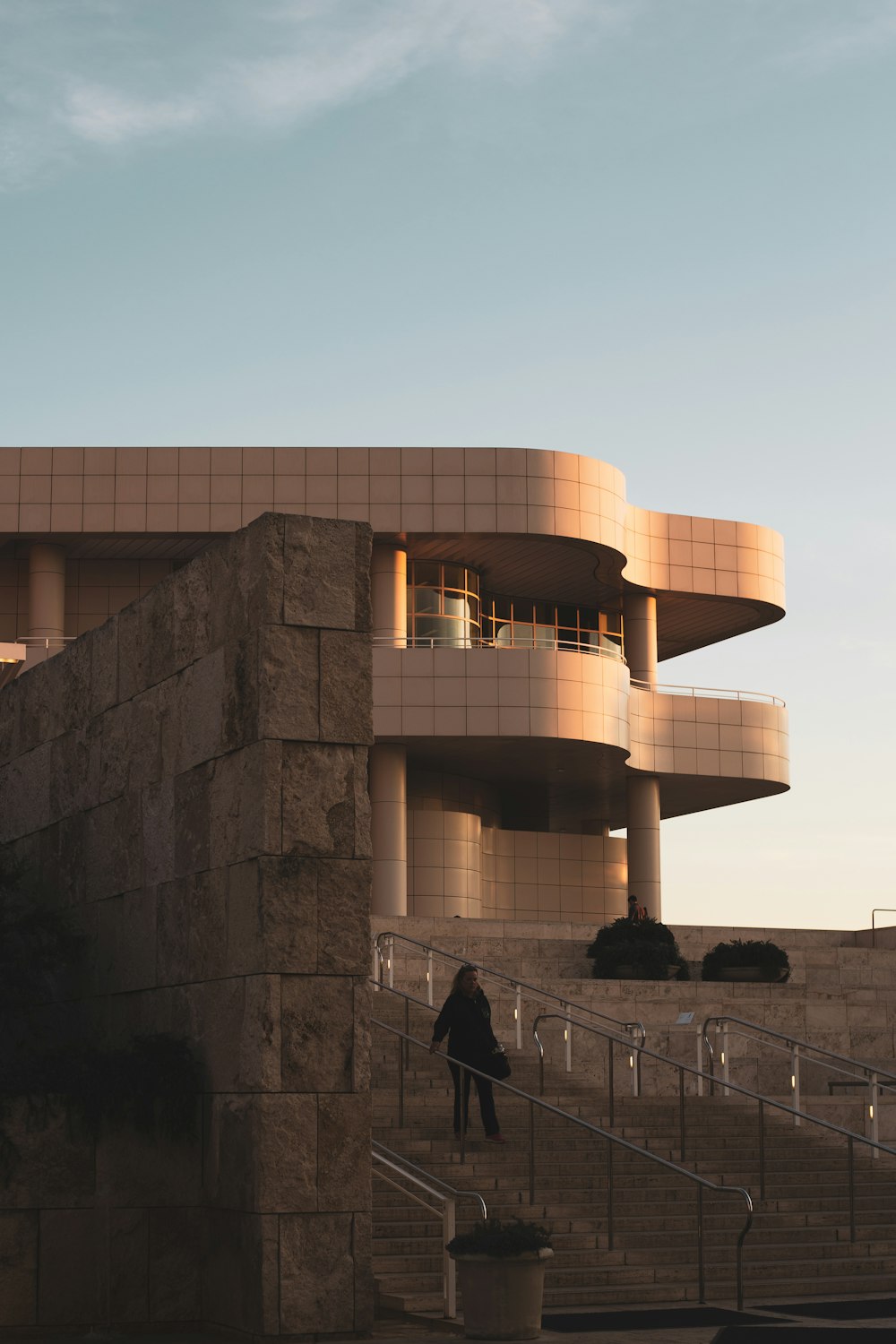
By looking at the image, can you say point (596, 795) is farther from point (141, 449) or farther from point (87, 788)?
point (87, 788)

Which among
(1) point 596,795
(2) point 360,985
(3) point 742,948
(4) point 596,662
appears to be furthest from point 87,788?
(1) point 596,795

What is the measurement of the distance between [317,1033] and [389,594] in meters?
31.7

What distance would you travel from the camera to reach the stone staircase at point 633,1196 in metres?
15.0

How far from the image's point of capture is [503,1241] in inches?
492

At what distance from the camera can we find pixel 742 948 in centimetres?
3325

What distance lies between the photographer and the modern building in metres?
43.3

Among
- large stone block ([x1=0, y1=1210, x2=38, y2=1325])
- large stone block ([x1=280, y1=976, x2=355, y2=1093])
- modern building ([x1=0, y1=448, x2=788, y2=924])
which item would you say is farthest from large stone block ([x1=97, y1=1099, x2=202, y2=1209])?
modern building ([x1=0, y1=448, x2=788, y2=924])

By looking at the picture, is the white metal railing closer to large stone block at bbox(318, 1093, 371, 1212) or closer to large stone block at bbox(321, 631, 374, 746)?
large stone block at bbox(321, 631, 374, 746)

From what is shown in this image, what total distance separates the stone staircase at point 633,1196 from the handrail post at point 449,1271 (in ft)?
0.82

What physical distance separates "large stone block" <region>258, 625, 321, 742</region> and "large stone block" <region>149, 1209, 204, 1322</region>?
3.52 metres

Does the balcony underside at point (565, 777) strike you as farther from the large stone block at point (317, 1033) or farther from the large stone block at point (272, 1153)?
the large stone block at point (272, 1153)

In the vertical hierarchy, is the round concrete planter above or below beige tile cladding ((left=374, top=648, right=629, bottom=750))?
below

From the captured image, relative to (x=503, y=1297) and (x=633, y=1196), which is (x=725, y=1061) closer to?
(x=633, y=1196)

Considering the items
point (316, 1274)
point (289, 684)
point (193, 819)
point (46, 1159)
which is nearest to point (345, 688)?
point (289, 684)
